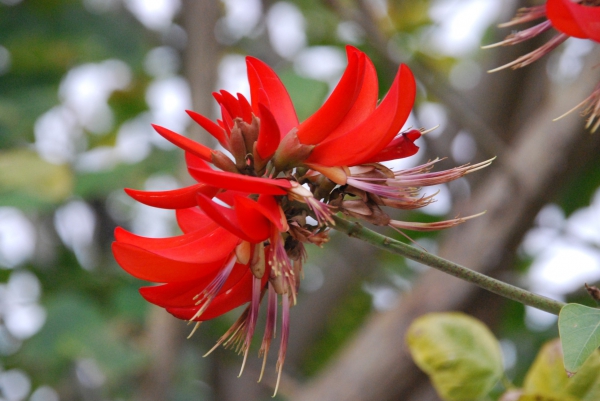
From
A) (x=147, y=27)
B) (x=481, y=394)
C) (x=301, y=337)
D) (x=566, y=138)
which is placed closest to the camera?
(x=481, y=394)

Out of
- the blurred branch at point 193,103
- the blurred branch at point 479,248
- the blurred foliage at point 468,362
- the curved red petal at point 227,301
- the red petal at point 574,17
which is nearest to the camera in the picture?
the red petal at point 574,17

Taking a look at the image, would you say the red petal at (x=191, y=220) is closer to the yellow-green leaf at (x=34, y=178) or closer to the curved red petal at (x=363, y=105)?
the curved red petal at (x=363, y=105)

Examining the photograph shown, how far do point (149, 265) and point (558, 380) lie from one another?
1.44 feet

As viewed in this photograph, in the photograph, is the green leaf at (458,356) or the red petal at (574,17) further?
the green leaf at (458,356)

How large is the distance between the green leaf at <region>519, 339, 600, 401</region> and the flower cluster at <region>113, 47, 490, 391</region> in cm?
23

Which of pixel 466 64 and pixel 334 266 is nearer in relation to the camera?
pixel 334 266

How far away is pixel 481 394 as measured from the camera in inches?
26.0

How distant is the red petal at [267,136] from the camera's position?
1.47 feet

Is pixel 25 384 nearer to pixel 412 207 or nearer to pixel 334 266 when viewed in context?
pixel 334 266

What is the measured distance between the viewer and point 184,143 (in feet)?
1.55

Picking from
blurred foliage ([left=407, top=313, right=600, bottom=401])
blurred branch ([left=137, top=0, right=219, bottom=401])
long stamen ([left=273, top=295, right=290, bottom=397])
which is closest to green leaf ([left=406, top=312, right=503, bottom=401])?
blurred foliage ([left=407, top=313, right=600, bottom=401])

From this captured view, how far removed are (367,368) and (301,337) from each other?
23.7 inches

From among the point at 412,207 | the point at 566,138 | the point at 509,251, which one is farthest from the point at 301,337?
the point at 412,207

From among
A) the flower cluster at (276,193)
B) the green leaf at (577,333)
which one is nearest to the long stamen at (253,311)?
the flower cluster at (276,193)
